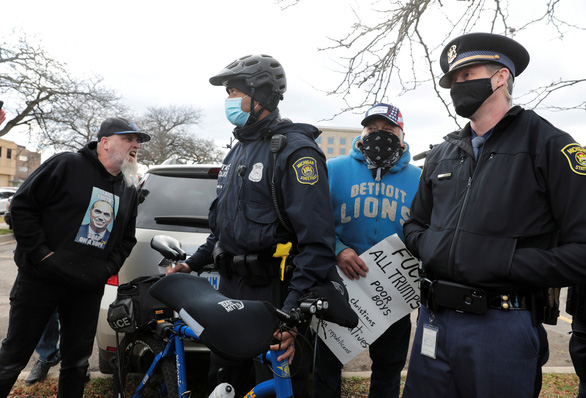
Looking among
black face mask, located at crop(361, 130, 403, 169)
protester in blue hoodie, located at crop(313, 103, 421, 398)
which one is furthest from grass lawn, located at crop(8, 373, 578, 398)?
black face mask, located at crop(361, 130, 403, 169)

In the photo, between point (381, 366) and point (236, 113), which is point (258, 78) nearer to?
point (236, 113)

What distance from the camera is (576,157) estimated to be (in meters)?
1.71

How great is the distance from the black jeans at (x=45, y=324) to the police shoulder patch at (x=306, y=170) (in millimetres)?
1797

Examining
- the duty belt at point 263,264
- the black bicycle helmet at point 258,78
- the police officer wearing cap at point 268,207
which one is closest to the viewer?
the police officer wearing cap at point 268,207

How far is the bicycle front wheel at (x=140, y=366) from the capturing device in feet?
8.32

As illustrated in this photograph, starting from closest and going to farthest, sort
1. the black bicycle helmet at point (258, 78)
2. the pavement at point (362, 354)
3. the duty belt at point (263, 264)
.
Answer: the duty belt at point (263, 264)
the black bicycle helmet at point (258, 78)
the pavement at point (362, 354)

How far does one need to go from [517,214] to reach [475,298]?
39 cm

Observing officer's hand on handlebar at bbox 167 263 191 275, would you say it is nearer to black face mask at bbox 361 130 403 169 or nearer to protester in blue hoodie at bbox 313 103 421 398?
protester in blue hoodie at bbox 313 103 421 398

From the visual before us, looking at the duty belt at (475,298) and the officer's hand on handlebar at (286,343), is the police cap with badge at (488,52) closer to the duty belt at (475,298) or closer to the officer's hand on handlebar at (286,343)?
the duty belt at (475,298)

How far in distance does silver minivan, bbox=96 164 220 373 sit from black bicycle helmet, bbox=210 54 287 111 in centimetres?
113

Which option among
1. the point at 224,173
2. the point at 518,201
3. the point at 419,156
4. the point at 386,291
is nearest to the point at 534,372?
the point at 518,201

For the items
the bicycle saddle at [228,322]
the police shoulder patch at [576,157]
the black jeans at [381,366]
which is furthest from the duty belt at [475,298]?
the black jeans at [381,366]

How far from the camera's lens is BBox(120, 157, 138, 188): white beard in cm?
304

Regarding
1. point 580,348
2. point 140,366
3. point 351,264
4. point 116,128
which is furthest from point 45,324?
point 580,348
